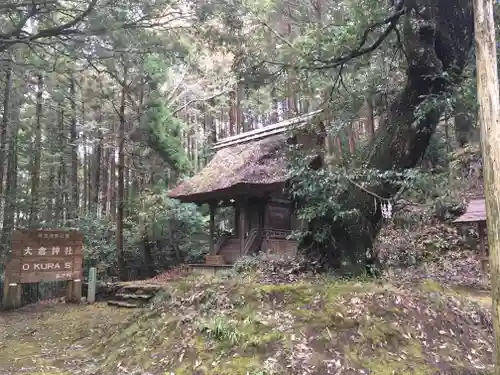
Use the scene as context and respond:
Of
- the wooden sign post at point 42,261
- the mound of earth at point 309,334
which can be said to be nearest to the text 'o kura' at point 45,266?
the wooden sign post at point 42,261

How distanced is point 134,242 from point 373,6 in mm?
12115

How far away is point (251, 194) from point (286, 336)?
7.74 m

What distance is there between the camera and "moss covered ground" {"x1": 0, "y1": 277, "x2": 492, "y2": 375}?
163 inches

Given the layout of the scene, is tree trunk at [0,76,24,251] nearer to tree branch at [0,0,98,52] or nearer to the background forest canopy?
the background forest canopy

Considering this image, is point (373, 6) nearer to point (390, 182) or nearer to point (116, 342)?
point (390, 182)

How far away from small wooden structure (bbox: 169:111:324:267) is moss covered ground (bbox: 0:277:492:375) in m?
5.57

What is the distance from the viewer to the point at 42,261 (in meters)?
8.68

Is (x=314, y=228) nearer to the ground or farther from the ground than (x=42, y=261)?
farther from the ground

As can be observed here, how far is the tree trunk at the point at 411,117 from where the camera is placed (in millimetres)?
5789

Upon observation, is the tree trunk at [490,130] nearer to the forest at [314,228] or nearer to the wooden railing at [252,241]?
the forest at [314,228]

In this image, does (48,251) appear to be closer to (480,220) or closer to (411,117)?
(411,117)

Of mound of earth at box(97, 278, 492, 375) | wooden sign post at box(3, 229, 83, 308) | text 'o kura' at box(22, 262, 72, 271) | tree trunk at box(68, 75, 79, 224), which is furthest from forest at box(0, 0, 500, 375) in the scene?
tree trunk at box(68, 75, 79, 224)

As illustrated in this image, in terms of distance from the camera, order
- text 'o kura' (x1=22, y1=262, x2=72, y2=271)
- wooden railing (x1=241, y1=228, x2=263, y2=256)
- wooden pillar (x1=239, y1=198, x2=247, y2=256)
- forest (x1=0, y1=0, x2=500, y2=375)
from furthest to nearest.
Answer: wooden pillar (x1=239, y1=198, x2=247, y2=256) < wooden railing (x1=241, y1=228, x2=263, y2=256) < text 'o kura' (x1=22, y1=262, x2=72, y2=271) < forest (x1=0, y1=0, x2=500, y2=375)

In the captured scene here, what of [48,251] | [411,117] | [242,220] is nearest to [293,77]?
[411,117]
